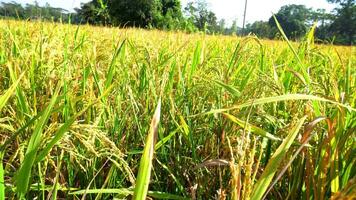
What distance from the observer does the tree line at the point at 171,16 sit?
115 inches

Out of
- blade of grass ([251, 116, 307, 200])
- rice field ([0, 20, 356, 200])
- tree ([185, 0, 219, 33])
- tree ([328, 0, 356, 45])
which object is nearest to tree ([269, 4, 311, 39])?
tree ([328, 0, 356, 45])

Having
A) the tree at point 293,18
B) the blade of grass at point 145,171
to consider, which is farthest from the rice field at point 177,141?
the tree at point 293,18

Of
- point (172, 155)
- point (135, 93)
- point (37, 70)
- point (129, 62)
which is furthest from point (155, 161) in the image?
point (129, 62)

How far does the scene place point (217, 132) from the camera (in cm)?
92

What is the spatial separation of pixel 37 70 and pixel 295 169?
873 mm

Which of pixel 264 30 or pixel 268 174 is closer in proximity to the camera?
pixel 268 174

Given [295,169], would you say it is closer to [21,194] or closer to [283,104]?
[283,104]

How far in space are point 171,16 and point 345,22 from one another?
3486 centimetres

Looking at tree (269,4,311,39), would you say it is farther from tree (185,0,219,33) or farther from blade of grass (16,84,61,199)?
blade of grass (16,84,61,199)

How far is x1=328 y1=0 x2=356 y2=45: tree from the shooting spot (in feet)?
168

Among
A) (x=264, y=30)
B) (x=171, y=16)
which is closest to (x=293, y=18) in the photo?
(x=264, y=30)

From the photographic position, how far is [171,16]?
28859 millimetres

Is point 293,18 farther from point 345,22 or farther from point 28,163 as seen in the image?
point 28,163

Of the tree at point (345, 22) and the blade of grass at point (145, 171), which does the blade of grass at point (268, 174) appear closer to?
the blade of grass at point (145, 171)
